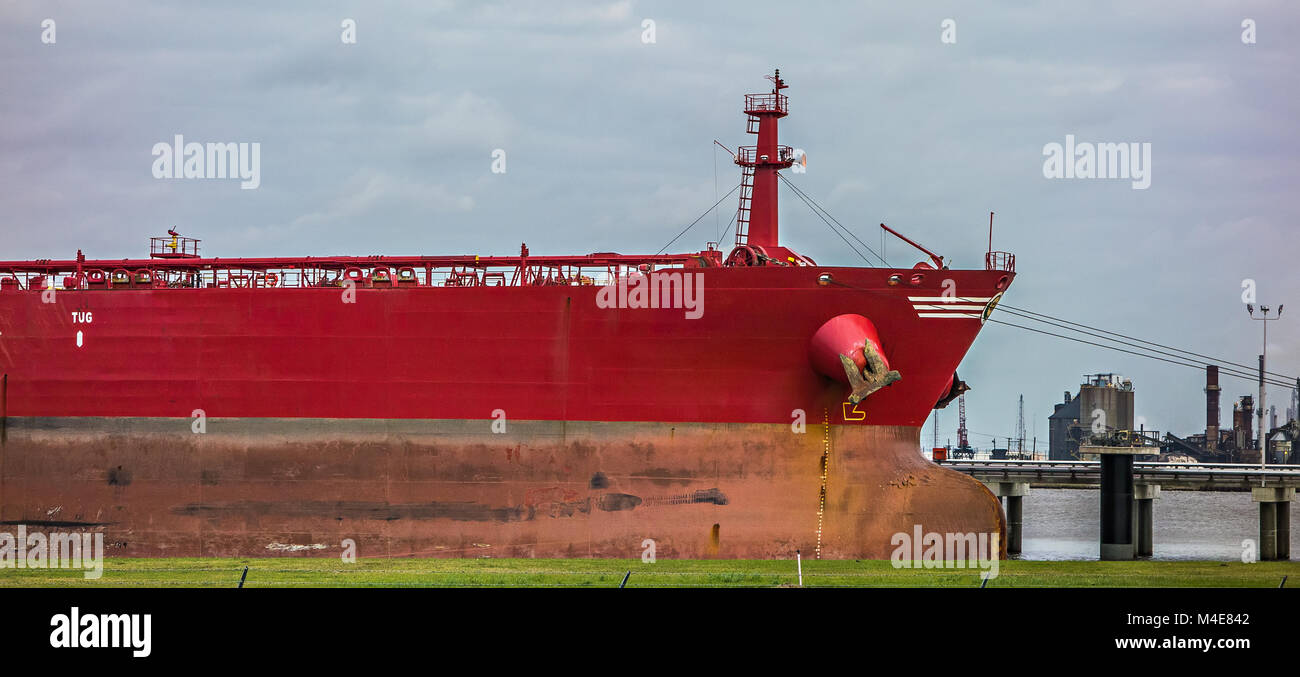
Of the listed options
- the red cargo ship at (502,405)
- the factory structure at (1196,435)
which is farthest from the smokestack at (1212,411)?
the red cargo ship at (502,405)

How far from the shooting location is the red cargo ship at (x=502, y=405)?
2728cm

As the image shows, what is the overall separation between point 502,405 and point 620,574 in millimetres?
7417

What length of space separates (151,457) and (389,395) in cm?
635

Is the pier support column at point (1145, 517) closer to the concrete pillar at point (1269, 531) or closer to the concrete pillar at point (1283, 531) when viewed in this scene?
the concrete pillar at point (1269, 531)

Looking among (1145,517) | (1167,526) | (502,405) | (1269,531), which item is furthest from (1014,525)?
(1167,526)

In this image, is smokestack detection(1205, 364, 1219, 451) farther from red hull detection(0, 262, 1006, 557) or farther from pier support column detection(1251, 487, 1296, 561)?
red hull detection(0, 262, 1006, 557)

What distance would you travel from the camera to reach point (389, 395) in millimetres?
29031

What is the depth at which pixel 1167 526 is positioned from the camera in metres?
71.8

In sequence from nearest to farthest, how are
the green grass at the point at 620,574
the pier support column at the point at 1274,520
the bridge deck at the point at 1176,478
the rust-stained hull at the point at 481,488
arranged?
1. the green grass at the point at 620,574
2. the rust-stained hull at the point at 481,488
3. the pier support column at the point at 1274,520
4. the bridge deck at the point at 1176,478

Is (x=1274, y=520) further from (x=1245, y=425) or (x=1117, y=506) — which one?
(x=1245, y=425)

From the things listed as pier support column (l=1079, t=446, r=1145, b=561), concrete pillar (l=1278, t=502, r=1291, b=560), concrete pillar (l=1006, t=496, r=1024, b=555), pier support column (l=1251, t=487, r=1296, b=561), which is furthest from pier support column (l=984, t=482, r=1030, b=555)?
pier support column (l=1079, t=446, r=1145, b=561)

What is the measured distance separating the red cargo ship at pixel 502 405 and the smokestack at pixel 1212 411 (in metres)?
81.2
